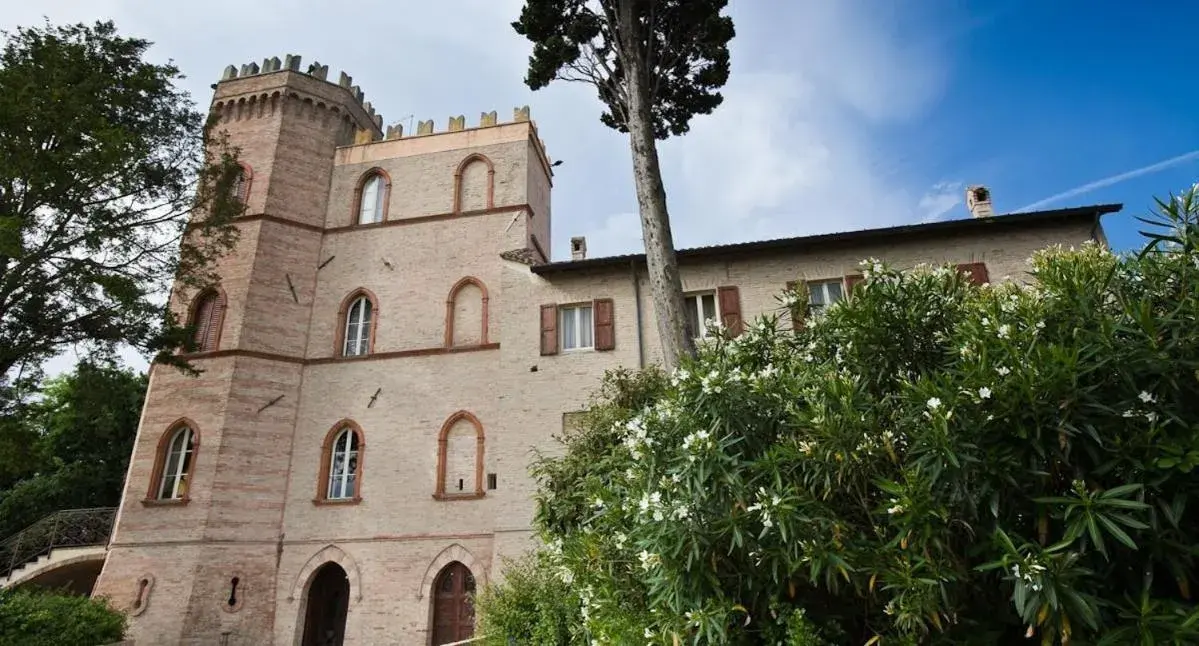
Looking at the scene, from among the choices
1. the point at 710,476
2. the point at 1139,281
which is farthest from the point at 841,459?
the point at 1139,281

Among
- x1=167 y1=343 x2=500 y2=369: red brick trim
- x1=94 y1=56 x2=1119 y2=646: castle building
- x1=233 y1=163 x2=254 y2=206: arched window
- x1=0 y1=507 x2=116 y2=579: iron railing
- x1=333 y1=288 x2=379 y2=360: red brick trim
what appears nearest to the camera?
x1=94 y1=56 x2=1119 y2=646: castle building

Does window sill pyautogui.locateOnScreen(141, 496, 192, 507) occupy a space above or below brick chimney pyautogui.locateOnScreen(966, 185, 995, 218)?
below

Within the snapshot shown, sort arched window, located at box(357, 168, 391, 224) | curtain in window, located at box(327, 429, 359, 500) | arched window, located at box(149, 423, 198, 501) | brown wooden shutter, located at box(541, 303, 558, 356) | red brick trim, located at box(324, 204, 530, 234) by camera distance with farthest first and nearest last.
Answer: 1. arched window, located at box(357, 168, 391, 224)
2. red brick trim, located at box(324, 204, 530, 234)
3. curtain in window, located at box(327, 429, 359, 500)
4. arched window, located at box(149, 423, 198, 501)
5. brown wooden shutter, located at box(541, 303, 558, 356)

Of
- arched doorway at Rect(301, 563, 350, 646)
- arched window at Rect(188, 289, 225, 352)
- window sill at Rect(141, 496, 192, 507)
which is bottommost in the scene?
arched doorway at Rect(301, 563, 350, 646)

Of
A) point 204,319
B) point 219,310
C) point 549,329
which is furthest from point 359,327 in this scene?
point 549,329

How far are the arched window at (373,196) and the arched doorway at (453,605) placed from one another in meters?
11.1

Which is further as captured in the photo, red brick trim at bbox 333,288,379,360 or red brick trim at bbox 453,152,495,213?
red brick trim at bbox 453,152,495,213

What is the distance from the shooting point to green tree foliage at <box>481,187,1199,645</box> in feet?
11.2

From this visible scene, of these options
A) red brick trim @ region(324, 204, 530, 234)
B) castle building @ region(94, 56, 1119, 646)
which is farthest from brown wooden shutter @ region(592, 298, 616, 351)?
red brick trim @ region(324, 204, 530, 234)

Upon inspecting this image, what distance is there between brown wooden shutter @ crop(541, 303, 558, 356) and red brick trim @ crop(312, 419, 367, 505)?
19.7ft

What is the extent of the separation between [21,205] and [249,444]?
23.9 ft

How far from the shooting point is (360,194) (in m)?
20.9

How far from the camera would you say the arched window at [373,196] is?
2064cm

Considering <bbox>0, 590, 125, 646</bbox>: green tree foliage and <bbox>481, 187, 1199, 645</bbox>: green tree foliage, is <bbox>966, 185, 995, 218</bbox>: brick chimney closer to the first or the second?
<bbox>481, 187, 1199, 645</bbox>: green tree foliage
